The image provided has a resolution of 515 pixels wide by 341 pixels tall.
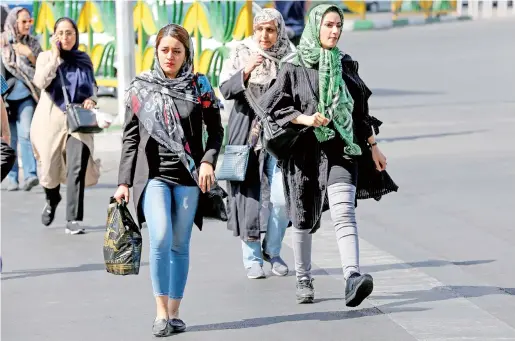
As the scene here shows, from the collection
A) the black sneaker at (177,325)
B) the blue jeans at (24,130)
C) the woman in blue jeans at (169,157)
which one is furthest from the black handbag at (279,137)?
the blue jeans at (24,130)

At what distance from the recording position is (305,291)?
25.3ft

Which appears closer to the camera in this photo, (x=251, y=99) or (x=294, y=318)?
(x=294, y=318)

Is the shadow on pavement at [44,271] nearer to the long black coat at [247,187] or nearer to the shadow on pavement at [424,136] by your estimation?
the long black coat at [247,187]

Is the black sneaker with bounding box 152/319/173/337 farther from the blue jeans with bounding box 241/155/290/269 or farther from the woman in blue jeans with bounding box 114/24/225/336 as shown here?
the blue jeans with bounding box 241/155/290/269

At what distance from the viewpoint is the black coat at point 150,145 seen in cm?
700

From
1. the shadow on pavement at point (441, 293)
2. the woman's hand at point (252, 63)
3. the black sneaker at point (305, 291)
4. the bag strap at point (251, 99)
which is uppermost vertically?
the woman's hand at point (252, 63)

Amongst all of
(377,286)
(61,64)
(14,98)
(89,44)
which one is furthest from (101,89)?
(377,286)

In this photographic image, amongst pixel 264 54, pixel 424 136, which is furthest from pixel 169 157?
pixel 424 136

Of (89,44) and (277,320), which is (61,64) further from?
(89,44)

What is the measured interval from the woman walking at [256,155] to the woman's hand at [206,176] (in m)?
1.48

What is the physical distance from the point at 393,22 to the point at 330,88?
38458mm

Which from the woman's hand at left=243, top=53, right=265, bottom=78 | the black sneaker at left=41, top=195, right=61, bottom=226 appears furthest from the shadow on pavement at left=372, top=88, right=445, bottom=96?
the woman's hand at left=243, top=53, right=265, bottom=78

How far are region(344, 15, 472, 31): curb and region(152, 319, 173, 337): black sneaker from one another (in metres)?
36.8

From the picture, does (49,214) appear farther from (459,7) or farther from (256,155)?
(459,7)
